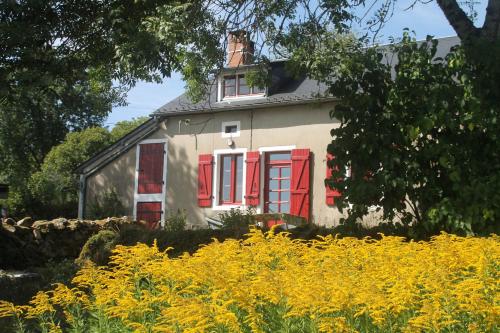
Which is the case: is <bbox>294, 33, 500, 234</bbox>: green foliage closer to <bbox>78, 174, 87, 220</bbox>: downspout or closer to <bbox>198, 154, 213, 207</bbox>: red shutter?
<bbox>198, 154, 213, 207</bbox>: red shutter

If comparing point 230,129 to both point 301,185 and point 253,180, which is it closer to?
point 253,180

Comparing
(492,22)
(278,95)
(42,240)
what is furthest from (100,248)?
(278,95)

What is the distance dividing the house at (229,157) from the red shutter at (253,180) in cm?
3

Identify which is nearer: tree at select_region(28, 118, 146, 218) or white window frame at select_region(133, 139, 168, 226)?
white window frame at select_region(133, 139, 168, 226)

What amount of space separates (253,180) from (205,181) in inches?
61.4

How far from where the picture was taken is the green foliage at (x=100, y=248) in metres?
11.3

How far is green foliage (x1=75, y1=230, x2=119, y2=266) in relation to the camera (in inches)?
446

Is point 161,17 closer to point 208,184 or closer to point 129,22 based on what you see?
point 129,22

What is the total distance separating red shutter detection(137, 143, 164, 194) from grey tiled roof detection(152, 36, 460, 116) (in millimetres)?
1118

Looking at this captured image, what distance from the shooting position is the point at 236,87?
19.8 m

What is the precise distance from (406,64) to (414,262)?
5454 millimetres

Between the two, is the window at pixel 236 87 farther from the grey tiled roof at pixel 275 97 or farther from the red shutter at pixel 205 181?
the red shutter at pixel 205 181

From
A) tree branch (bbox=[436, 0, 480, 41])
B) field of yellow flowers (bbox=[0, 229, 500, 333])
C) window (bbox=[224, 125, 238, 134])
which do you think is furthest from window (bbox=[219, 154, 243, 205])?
field of yellow flowers (bbox=[0, 229, 500, 333])

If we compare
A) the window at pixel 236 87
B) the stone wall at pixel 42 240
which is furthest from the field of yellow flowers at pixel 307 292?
the window at pixel 236 87
